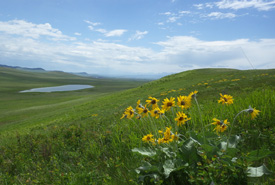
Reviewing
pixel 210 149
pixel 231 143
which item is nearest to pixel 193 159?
pixel 210 149

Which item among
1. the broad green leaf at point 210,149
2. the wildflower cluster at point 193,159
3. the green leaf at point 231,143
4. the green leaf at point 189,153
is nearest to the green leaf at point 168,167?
the wildflower cluster at point 193,159

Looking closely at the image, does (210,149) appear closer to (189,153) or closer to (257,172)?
(189,153)

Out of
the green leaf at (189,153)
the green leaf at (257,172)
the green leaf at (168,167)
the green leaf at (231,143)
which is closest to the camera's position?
the green leaf at (257,172)

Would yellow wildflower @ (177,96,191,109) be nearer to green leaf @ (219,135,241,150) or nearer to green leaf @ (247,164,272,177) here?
green leaf @ (219,135,241,150)

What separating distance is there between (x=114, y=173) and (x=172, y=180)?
61.6 inches

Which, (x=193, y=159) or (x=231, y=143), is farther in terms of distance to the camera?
(x=231, y=143)

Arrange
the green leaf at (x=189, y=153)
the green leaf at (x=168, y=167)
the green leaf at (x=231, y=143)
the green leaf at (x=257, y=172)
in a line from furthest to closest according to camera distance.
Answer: the green leaf at (x=231, y=143)
the green leaf at (x=189, y=153)
the green leaf at (x=168, y=167)
the green leaf at (x=257, y=172)

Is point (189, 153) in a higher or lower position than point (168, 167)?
higher

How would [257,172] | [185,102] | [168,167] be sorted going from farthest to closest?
[185,102] → [168,167] → [257,172]

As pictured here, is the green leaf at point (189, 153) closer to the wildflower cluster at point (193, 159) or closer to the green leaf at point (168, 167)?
the wildflower cluster at point (193, 159)

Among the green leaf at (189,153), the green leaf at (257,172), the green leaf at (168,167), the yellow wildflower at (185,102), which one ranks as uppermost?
the yellow wildflower at (185,102)

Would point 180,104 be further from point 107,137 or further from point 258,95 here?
point 258,95

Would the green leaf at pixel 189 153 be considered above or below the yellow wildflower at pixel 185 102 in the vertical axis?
below

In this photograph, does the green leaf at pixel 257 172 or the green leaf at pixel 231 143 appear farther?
the green leaf at pixel 231 143
